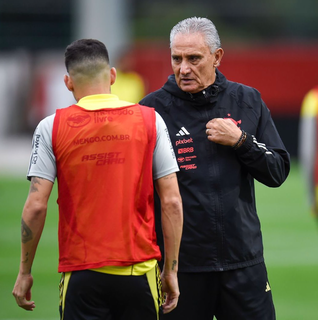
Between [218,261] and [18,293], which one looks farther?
[218,261]

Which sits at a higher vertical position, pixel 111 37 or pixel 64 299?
pixel 111 37

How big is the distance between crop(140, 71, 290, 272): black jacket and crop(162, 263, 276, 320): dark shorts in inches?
2.3

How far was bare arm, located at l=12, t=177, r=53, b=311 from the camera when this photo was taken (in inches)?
134

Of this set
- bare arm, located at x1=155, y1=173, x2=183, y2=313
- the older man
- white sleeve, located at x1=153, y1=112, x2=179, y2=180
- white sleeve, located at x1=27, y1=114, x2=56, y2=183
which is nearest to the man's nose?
the older man

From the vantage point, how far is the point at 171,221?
3535 millimetres

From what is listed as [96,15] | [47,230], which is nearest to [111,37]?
[96,15]

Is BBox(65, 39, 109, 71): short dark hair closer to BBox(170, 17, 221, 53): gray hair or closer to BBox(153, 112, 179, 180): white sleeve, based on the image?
BBox(153, 112, 179, 180): white sleeve

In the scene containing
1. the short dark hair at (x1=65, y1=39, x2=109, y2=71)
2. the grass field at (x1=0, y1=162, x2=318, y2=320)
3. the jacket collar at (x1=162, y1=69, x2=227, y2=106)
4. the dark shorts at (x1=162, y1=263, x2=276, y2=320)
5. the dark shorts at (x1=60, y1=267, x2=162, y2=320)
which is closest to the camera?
the dark shorts at (x1=60, y1=267, x2=162, y2=320)

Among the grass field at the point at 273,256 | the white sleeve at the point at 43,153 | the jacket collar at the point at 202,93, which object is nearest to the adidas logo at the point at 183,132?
the jacket collar at the point at 202,93

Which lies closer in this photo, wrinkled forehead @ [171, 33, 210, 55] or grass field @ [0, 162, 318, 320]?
wrinkled forehead @ [171, 33, 210, 55]

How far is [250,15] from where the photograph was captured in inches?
1276

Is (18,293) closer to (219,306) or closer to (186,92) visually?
(219,306)

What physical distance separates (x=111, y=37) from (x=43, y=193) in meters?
23.6

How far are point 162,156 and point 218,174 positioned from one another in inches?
21.5
